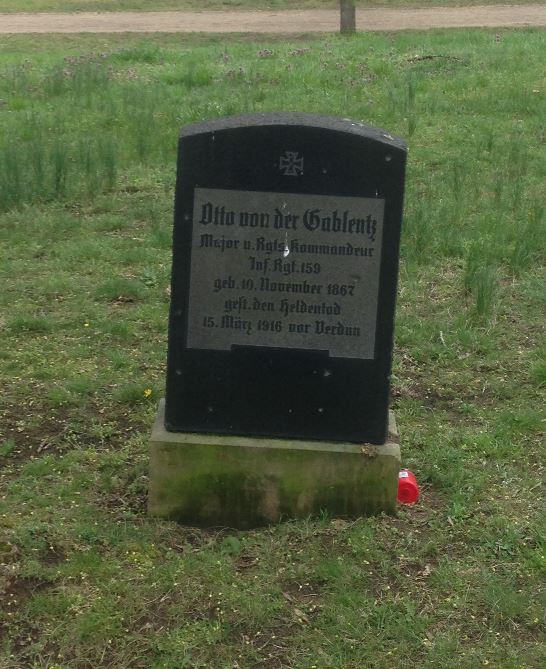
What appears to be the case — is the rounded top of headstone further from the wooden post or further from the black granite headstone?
the wooden post

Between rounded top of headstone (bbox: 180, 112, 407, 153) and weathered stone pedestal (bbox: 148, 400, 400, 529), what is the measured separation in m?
1.19

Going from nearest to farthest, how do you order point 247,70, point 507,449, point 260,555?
point 260,555 → point 507,449 → point 247,70

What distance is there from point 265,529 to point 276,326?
801 mm

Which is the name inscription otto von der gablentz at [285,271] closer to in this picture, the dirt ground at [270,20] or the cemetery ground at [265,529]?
the cemetery ground at [265,529]

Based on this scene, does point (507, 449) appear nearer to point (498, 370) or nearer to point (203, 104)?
point (498, 370)

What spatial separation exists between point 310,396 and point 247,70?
10927mm

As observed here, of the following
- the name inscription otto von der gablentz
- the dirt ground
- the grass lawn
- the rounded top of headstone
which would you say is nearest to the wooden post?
the dirt ground

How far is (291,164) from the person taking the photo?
4133 millimetres

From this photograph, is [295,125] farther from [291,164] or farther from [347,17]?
[347,17]

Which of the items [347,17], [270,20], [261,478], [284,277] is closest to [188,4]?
[270,20]

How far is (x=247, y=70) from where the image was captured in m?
14.6

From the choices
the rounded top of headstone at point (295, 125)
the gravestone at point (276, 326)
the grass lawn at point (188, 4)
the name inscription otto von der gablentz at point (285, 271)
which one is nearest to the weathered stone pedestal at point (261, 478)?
the gravestone at point (276, 326)

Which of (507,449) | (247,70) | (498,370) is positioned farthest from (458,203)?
(247,70)

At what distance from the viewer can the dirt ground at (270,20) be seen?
82.9 ft
